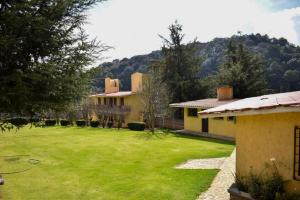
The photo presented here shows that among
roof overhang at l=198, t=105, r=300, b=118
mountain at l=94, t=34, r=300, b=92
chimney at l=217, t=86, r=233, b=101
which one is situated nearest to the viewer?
roof overhang at l=198, t=105, r=300, b=118

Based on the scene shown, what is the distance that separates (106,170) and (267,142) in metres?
10.1

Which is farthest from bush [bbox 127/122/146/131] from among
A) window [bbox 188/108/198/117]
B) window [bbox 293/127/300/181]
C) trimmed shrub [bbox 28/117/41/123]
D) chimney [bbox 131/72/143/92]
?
window [bbox 293/127/300/181]

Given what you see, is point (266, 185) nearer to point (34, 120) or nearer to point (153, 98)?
point (34, 120)

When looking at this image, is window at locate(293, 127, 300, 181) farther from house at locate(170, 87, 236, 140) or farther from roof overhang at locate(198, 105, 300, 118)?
house at locate(170, 87, 236, 140)

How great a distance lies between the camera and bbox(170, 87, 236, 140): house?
31859mm

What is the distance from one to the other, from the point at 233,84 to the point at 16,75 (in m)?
39.4

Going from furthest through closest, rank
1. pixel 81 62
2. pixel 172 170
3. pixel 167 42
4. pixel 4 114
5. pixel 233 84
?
pixel 167 42
pixel 233 84
pixel 172 170
pixel 81 62
pixel 4 114

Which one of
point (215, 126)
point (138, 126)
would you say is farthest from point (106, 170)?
point (138, 126)

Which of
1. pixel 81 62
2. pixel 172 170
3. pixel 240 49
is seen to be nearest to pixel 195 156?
pixel 172 170

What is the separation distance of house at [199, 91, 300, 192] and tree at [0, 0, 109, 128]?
4.41 m

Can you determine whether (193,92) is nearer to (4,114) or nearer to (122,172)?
(122,172)

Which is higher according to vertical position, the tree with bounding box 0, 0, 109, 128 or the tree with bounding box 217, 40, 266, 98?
the tree with bounding box 217, 40, 266, 98

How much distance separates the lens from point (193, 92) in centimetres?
4916

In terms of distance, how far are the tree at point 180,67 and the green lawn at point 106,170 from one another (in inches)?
815
